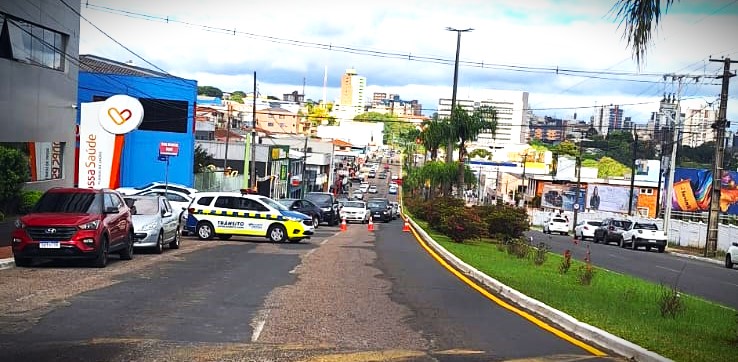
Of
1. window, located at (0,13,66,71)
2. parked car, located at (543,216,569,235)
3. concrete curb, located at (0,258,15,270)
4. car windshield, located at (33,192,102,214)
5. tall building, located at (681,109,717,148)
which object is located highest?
tall building, located at (681,109,717,148)

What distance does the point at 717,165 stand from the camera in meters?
47.7

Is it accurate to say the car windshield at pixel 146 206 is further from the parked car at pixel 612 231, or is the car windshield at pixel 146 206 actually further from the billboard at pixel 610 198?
the billboard at pixel 610 198

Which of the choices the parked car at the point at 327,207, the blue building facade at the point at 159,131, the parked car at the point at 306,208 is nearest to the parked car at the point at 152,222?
the parked car at the point at 306,208

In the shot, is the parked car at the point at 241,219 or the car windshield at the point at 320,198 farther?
the car windshield at the point at 320,198

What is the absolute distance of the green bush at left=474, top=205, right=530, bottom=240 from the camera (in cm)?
3894

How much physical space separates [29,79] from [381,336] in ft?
93.8

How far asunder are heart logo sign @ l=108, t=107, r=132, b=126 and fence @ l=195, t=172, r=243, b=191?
111 ft

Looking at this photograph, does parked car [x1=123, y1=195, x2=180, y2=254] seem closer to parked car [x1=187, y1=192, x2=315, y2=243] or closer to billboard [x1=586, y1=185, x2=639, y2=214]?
parked car [x1=187, y1=192, x2=315, y2=243]

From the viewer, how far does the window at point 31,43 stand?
33.9 metres

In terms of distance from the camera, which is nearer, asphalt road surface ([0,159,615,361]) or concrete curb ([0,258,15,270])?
asphalt road surface ([0,159,615,361])

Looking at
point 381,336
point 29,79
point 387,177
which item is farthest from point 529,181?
point 381,336

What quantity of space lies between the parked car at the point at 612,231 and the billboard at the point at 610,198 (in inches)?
1815

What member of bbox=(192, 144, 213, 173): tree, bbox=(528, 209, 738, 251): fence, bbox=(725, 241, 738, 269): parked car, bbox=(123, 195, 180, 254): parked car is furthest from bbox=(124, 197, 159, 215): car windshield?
bbox=(192, 144, 213, 173): tree

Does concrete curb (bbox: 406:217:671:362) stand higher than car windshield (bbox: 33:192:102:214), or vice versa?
car windshield (bbox: 33:192:102:214)
